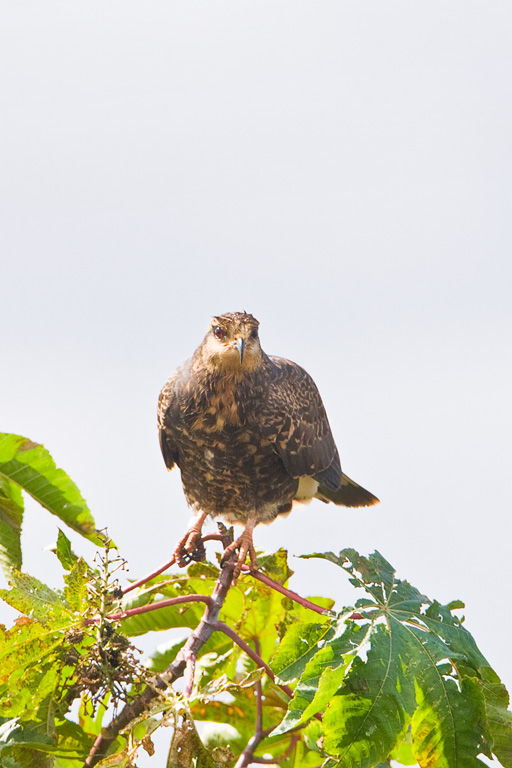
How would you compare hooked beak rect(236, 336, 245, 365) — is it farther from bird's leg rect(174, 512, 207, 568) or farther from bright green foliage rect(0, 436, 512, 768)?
bright green foliage rect(0, 436, 512, 768)

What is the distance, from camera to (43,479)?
3205 mm

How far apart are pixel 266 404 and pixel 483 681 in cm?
244

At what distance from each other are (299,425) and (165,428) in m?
0.79

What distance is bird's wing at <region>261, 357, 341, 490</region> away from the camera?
4.94m

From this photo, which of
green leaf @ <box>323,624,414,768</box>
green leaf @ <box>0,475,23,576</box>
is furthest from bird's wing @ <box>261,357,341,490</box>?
green leaf @ <box>323,624,414,768</box>

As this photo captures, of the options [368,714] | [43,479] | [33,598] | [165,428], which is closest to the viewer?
[368,714]

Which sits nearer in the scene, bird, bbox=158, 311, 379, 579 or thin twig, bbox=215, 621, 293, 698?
thin twig, bbox=215, 621, 293, 698

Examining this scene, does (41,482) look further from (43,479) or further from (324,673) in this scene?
(324,673)

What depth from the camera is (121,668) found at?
2.51 m

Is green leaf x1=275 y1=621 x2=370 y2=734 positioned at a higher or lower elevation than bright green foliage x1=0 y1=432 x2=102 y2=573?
lower

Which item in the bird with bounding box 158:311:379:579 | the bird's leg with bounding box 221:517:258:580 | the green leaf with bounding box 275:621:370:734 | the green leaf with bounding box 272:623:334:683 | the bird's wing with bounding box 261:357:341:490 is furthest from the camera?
the bird's wing with bounding box 261:357:341:490

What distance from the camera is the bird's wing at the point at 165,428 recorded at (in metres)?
5.04

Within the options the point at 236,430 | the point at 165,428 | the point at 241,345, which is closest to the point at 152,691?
the point at 236,430

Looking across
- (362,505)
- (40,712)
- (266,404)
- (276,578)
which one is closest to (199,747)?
(40,712)
